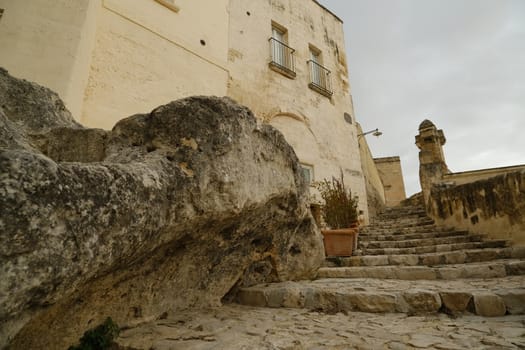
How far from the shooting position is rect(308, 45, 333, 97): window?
26.6 feet

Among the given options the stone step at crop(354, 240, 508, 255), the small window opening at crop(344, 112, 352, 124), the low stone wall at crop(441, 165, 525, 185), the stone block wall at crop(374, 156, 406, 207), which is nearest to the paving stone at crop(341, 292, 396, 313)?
the stone step at crop(354, 240, 508, 255)

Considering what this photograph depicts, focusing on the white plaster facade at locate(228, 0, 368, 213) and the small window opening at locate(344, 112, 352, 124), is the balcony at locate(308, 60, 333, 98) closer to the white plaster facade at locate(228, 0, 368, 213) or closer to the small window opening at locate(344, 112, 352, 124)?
the white plaster facade at locate(228, 0, 368, 213)

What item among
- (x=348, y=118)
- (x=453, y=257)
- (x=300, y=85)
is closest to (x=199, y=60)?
(x=300, y=85)

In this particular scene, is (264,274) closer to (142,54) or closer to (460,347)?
(460,347)

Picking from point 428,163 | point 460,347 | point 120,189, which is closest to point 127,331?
point 120,189

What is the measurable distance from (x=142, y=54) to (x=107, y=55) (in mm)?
603

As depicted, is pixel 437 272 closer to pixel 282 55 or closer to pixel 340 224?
pixel 340 224

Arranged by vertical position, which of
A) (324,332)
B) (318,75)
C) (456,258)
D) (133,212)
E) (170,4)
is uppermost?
(318,75)

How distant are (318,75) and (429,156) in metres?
4.17

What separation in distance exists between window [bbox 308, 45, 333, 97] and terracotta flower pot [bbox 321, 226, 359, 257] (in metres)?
5.31

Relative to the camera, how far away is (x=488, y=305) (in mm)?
1838

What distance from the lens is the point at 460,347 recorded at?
1.31 meters

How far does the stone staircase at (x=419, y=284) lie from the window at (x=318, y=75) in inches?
207

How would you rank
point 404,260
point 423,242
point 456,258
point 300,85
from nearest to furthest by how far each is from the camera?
point 456,258, point 404,260, point 423,242, point 300,85
